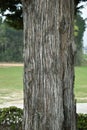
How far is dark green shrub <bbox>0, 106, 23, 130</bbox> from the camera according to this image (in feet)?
22.6

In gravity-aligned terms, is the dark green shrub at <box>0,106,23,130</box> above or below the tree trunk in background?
below

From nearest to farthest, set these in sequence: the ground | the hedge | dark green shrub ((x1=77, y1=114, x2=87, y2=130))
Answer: dark green shrub ((x1=77, y1=114, x2=87, y2=130)), the hedge, the ground

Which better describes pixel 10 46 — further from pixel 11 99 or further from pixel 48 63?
pixel 48 63

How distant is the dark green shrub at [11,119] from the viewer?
272 inches

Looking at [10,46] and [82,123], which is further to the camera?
[10,46]

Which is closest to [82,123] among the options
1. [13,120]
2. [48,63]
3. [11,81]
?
[13,120]

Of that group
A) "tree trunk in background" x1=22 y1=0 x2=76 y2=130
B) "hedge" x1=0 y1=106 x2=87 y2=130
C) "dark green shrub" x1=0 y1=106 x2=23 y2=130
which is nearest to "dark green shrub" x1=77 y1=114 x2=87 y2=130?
"hedge" x1=0 y1=106 x2=87 y2=130

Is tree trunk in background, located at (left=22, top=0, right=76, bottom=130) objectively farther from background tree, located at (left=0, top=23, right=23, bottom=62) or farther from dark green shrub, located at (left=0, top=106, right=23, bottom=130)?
background tree, located at (left=0, top=23, right=23, bottom=62)

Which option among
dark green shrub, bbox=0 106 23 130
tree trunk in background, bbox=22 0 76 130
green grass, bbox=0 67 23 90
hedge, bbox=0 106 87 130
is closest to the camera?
tree trunk in background, bbox=22 0 76 130

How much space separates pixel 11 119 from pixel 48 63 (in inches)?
123

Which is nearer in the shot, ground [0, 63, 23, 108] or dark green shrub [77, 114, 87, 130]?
dark green shrub [77, 114, 87, 130]

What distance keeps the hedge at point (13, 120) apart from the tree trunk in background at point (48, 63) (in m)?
2.31

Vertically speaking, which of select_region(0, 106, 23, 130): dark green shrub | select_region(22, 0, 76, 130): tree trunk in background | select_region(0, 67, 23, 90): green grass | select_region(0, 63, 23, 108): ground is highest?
select_region(22, 0, 76, 130): tree trunk in background

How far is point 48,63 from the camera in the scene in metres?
4.36
